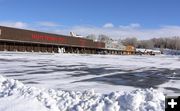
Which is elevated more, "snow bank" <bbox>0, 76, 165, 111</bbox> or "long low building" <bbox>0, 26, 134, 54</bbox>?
"long low building" <bbox>0, 26, 134, 54</bbox>

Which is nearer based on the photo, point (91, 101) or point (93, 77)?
point (91, 101)

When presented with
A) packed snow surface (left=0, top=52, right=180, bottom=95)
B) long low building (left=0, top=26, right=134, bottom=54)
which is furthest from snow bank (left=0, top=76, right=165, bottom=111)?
long low building (left=0, top=26, right=134, bottom=54)

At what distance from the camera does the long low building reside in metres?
63.3

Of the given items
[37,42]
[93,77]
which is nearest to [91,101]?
[93,77]

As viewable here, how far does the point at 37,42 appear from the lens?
73562mm

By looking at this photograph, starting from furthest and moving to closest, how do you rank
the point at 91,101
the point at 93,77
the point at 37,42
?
the point at 37,42
the point at 93,77
the point at 91,101

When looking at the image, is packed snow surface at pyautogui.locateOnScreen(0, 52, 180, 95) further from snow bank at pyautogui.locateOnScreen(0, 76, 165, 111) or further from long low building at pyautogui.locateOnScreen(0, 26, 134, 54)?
long low building at pyautogui.locateOnScreen(0, 26, 134, 54)

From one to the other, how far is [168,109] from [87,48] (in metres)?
97.8

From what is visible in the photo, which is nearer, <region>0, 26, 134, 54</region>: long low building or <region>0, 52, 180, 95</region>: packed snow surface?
<region>0, 52, 180, 95</region>: packed snow surface

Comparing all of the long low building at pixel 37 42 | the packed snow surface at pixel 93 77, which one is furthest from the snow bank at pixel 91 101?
the long low building at pixel 37 42

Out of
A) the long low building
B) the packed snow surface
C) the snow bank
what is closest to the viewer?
the snow bank

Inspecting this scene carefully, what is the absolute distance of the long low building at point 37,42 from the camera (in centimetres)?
6332

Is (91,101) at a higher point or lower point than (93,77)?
higher

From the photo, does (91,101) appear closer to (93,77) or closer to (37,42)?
(93,77)
